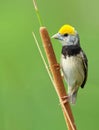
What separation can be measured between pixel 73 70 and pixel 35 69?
0.84 feet

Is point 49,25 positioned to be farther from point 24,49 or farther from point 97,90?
point 97,90

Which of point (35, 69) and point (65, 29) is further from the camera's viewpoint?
point (35, 69)

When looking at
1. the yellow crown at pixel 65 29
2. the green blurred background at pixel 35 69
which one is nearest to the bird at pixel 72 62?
the yellow crown at pixel 65 29

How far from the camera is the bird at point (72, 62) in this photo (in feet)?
5.17

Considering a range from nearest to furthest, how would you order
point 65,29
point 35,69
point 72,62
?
point 65,29 → point 72,62 → point 35,69

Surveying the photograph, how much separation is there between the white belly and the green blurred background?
15 centimetres

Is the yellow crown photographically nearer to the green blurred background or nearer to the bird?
the bird

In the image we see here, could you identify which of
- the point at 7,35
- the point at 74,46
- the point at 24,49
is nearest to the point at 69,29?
the point at 74,46

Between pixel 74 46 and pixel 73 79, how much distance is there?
0.15 metres

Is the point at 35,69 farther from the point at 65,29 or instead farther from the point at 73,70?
the point at 65,29

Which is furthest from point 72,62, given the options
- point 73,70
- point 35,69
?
point 35,69

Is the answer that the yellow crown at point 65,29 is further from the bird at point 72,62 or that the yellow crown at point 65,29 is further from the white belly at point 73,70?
the white belly at point 73,70

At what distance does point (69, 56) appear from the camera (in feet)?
5.81

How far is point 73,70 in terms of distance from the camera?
71.8 inches
